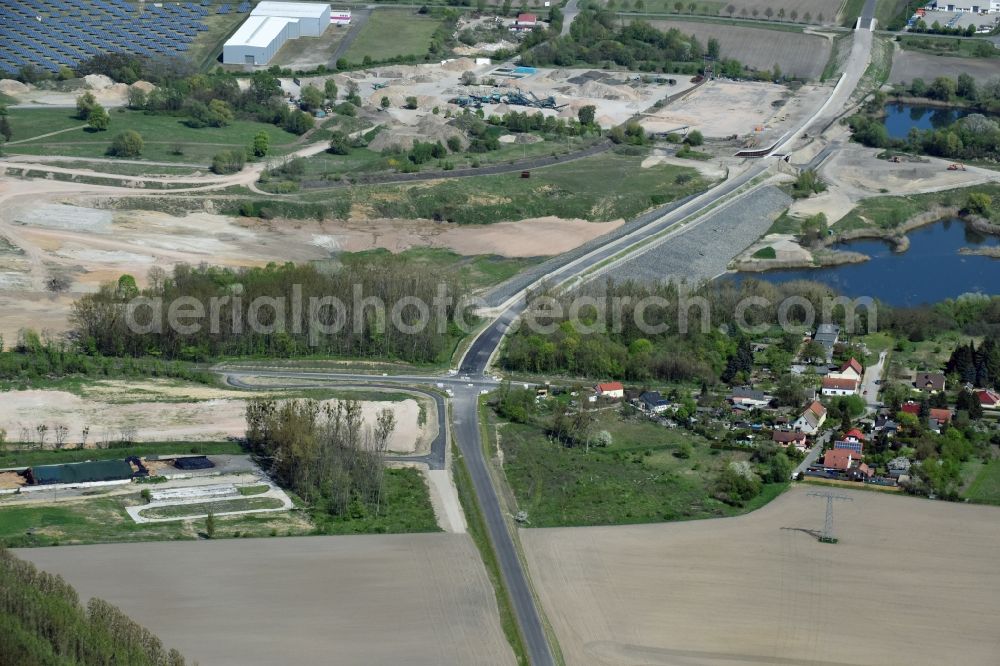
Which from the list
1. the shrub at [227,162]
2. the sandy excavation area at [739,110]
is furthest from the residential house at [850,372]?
the sandy excavation area at [739,110]

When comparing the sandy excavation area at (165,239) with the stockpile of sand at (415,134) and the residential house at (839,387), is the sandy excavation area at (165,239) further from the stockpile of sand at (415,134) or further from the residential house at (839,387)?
the residential house at (839,387)

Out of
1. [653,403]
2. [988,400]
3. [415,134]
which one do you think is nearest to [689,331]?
[653,403]

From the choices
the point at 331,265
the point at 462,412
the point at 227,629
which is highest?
the point at 331,265

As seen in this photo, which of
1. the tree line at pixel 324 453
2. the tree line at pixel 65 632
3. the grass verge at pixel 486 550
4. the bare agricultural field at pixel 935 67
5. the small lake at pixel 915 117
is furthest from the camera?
the bare agricultural field at pixel 935 67

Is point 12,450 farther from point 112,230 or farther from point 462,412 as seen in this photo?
point 112,230

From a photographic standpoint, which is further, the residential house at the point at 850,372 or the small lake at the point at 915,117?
the small lake at the point at 915,117

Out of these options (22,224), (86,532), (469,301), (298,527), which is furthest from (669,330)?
(22,224)

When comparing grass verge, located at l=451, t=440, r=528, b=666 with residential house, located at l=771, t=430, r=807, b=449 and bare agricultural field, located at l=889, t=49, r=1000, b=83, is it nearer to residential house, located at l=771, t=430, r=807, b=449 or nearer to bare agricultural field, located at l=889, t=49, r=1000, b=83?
residential house, located at l=771, t=430, r=807, b=449
